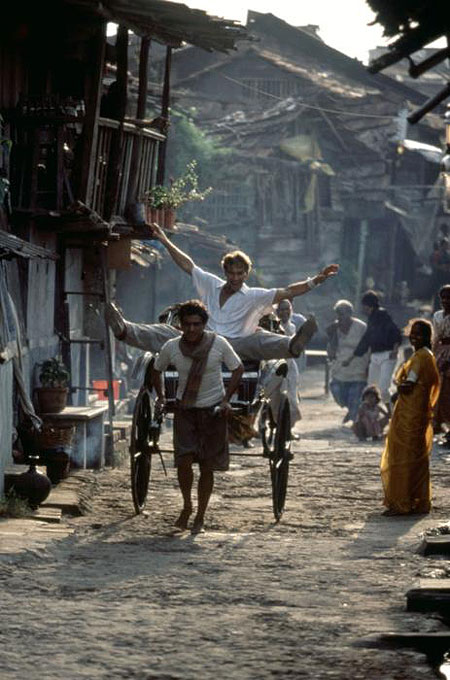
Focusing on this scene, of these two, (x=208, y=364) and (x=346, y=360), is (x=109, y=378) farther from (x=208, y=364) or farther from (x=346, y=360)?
(x=208, y=364)

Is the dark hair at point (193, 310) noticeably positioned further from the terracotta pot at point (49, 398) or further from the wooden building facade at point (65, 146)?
the terracotta pot at point (49, 398)

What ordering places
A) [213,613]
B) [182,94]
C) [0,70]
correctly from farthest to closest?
[182,94] → [0,70] → [213,613]

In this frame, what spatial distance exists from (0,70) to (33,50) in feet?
4.75

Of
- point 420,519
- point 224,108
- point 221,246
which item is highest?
point 224,108

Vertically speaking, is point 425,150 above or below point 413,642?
above

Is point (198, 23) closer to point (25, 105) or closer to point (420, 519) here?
point (25, 105)

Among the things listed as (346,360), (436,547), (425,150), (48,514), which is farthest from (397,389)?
(425,150)

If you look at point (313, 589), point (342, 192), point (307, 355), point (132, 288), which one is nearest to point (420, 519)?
point (313, 589)

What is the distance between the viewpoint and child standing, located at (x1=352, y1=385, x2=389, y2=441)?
21.3m

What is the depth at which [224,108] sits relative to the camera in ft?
141

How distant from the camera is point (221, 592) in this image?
374 inches

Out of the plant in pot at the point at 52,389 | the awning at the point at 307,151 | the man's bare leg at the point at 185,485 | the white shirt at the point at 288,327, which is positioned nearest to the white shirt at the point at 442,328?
the white shirt at the point at 288,327

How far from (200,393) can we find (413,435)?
257cm

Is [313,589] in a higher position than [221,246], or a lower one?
lower
